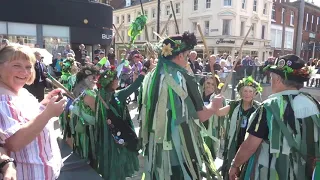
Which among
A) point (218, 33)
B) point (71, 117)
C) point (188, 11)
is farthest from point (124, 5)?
point (71, 117)

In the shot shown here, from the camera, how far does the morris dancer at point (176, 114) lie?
7.84 ft

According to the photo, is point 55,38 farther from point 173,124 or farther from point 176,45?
point 173,124

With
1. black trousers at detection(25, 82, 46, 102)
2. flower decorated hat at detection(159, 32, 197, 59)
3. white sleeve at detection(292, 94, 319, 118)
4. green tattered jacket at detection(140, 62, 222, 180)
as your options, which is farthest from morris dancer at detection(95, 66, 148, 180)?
black trousers at detection(25, 82, 46, 102)

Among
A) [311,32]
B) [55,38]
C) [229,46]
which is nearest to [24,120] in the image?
[55,38]

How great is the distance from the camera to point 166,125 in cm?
242

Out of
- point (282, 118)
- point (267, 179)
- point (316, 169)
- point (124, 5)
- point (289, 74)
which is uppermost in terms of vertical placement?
point (124, 5)

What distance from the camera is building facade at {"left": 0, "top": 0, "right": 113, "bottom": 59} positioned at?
13516mm

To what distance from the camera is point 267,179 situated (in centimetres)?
219

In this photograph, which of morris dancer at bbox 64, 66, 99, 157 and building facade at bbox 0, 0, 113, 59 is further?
building facade at bbox 0, 0, 113, 59

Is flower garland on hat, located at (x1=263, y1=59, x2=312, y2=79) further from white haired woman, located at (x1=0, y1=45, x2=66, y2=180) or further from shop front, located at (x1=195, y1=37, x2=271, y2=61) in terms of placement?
shop front, located at (x1=195, y1=37, x2=271, y2=61)

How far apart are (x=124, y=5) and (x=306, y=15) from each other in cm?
2665

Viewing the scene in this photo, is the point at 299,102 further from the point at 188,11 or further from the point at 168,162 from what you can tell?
the point at 188,11

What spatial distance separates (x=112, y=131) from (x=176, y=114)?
3.54 feet

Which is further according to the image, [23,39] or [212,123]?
[23,39]
